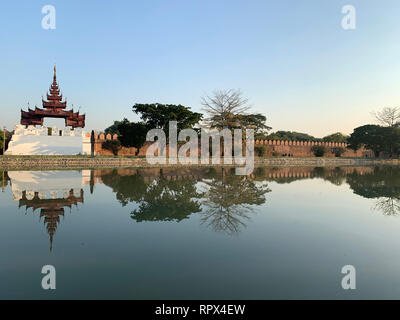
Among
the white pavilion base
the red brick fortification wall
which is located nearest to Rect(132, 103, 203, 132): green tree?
the red brick fortification wall

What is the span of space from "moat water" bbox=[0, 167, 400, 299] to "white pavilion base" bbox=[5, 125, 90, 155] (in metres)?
18.1

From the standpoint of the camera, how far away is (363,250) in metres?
3.11

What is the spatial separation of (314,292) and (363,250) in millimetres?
1387

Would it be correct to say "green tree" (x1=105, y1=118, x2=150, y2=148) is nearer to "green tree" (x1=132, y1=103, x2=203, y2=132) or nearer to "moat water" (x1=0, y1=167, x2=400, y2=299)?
"green tree" (x1=132, y1=103, x2=203, y2=132)

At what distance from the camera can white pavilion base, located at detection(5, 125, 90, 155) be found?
2127cm

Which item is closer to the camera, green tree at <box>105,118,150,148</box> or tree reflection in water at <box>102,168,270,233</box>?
tree reflection in water at <box>102,168,270,233</box>

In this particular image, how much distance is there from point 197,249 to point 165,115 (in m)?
21.3

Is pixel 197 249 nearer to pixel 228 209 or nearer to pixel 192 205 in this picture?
pixel 228 209

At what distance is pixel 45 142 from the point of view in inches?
867

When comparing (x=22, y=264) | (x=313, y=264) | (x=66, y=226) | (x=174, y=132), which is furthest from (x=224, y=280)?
(x=174, y=132)

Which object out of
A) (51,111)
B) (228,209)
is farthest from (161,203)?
(51,111)

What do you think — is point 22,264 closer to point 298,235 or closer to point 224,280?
point 224,280

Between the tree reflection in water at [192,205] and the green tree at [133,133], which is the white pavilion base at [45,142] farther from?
the tree reflection in water at [192,205]
